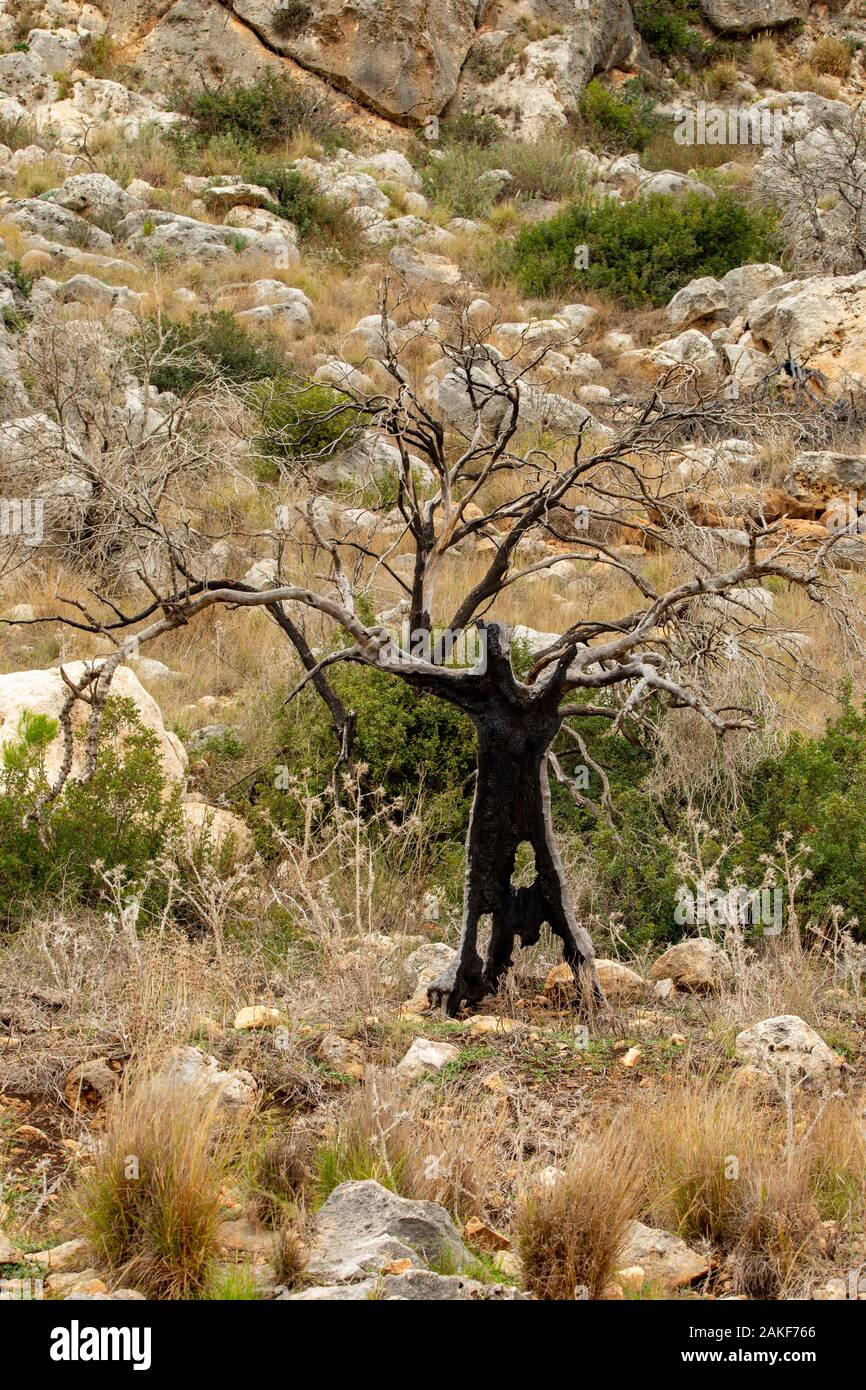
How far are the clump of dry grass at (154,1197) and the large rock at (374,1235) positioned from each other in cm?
26

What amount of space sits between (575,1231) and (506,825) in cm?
190

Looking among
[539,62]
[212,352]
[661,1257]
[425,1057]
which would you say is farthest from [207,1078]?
[539,62]

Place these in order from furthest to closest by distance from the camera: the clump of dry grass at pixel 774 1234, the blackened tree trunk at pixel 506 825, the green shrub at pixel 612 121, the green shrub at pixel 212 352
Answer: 1. the green shrub at pixel 612 121
2. the green shrub at pixel 212 352
3. the blackened tree trunk at pixel 506 825
4. the clump of dry grass at pixel 774 1234

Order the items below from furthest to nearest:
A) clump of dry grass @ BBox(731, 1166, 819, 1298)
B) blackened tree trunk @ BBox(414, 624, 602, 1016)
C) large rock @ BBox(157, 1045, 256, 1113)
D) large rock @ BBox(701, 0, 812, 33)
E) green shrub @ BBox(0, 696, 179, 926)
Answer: large rock @ BBox(701, 0, 812, 33), green shrub @ BBox(0, 696, 179, 926), blackened tree trunk @ BBox(414, 624, 602, 1016), large rock @ BBox(157, 1045, 256, 1113), clump of dry grass @ BBox(731, 1166, 819, 1298)

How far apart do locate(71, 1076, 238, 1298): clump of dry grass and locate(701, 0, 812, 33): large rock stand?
27796 millimetres

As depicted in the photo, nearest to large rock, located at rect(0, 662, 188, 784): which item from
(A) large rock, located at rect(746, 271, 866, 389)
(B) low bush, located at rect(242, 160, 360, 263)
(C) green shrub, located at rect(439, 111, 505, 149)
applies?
(A) large rock, located at rect(746, 271, 866, 389)

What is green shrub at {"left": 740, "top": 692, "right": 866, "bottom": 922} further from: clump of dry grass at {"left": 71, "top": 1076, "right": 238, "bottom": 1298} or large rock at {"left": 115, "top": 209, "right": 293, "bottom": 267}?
large rock at {"left": 115, "top": 209, "right": 293, "bottom": 267}

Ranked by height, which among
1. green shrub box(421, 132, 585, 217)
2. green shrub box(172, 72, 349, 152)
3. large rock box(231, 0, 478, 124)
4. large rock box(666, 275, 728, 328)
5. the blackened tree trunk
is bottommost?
the blackened tree trunk

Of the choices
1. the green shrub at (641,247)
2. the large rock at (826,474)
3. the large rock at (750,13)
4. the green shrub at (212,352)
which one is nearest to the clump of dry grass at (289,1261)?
the large rock at (826,474)

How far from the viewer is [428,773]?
6.91m

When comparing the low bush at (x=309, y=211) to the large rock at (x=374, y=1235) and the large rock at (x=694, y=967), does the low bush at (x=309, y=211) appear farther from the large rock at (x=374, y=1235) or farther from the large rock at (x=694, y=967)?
the large rock at (x=374, y=1235)

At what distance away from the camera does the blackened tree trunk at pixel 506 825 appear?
435 cm

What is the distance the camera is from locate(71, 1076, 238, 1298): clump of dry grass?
2.57m

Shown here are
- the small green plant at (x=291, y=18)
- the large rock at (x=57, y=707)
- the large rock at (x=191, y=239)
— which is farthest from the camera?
the small green plant at (x=291, y=18)
